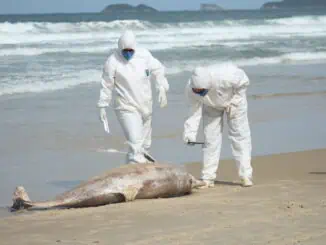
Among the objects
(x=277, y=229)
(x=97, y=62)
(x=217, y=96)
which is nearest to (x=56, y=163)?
(x=217, y=96)

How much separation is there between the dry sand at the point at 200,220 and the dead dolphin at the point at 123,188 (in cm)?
16

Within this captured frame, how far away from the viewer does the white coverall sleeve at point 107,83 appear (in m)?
8.31

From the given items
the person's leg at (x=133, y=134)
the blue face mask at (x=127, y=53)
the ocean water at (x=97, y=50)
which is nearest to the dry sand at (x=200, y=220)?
the person's leg at (x=133, y=134)

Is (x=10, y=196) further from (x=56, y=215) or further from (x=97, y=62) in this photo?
(x=97, y=62)

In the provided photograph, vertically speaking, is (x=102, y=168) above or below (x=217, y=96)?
below

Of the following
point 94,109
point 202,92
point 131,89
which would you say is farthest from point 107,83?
point 94,109

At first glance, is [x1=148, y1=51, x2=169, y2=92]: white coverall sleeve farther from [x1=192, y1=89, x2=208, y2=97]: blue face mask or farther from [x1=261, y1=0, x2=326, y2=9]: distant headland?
[x1=261, y1=0, x2=326, y2=9]: distant headland

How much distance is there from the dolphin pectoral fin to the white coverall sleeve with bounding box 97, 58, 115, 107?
3.95 feet

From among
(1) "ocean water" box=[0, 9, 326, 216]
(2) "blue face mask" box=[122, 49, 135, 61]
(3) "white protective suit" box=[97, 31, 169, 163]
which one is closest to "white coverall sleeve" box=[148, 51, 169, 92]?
(3) "white protective suit" box=[97, 31, 169, 163]

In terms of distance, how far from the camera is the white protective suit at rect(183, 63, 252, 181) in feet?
26.1

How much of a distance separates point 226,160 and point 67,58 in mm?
16077

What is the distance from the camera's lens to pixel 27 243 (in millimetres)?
5637

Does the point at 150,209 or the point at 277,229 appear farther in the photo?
the point at 150,209

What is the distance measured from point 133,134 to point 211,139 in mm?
815
